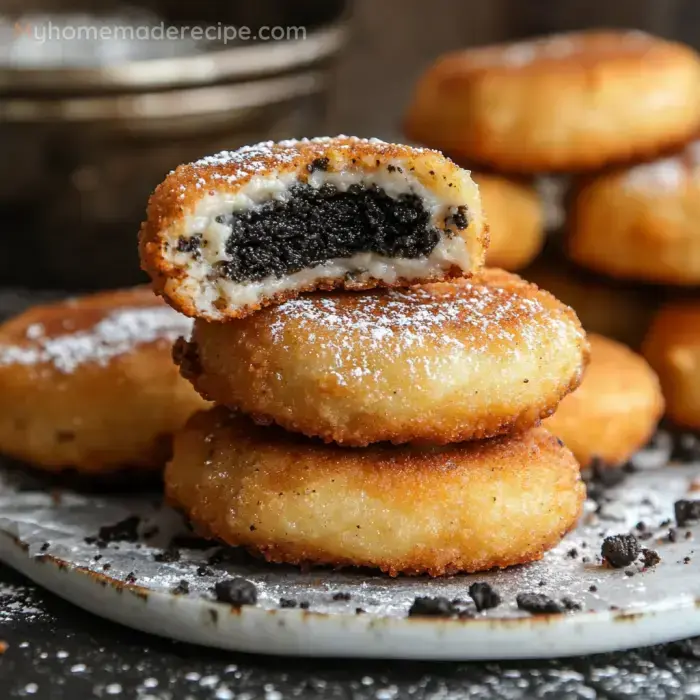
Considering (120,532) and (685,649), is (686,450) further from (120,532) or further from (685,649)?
(120,532)

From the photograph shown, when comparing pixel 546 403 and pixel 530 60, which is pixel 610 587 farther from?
pixel 530 60

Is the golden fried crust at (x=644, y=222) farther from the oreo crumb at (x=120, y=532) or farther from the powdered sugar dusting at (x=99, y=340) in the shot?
the oreo crumb at (x=120, y=532)

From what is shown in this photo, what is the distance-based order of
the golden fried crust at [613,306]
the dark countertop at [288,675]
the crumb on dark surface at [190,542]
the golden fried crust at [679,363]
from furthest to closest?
the golden fried crust at [613,306] < the golden fried crust at [679,363] < the crumb on dark surface at [190,542] < the dark countertop at [288,675]

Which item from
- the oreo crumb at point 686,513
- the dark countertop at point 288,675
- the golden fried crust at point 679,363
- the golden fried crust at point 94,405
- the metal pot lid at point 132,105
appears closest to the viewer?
the dark countertop at point 288,675

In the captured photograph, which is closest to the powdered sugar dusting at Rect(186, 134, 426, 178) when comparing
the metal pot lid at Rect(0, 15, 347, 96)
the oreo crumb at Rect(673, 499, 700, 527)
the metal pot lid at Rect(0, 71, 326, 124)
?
the oreo crumb at Rect(673, 499, 700, 527)

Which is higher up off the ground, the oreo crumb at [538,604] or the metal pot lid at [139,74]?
the metal pot lid at [139,74]

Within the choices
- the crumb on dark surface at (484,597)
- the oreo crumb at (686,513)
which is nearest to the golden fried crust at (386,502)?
the crumb on dark surface at (484,597)

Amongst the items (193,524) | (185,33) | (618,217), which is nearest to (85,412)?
(193,524)
